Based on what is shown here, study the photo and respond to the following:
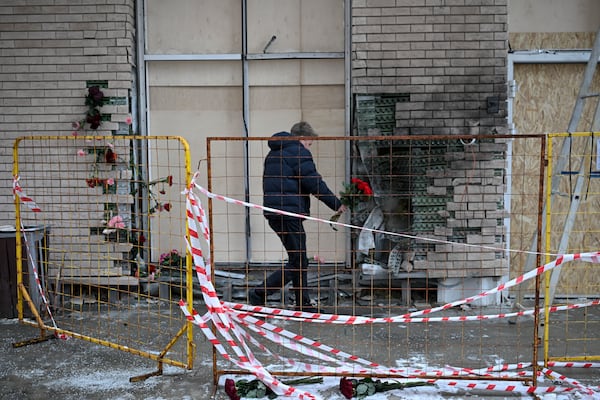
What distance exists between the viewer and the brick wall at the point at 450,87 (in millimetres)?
6191

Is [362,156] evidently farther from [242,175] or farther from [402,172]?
[242,175]

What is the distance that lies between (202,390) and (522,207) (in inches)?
157

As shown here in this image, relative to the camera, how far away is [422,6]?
620 cm

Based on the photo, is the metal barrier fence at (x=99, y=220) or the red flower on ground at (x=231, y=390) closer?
the red flower on ground at (x=231, y=390)

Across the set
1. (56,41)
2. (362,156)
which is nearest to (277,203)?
(362,156)

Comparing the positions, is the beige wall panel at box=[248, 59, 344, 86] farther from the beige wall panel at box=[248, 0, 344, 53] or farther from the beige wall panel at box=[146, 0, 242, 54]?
the beige wall panel at box=[146, 0, 242, 54]

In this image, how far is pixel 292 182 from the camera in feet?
18.8

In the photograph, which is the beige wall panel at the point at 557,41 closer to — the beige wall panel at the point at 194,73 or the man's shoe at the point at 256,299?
the beige wall panel at the point at 194,73

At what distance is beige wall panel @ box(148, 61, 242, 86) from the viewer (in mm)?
6695

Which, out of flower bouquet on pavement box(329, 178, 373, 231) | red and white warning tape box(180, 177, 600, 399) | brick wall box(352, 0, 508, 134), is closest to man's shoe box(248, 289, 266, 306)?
flower bouquet on pavement box(329, 178, 373, 231)

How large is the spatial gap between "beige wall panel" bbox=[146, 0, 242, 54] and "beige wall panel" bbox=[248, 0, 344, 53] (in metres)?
0.20

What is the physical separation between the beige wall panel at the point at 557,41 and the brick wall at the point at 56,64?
4.20 metres

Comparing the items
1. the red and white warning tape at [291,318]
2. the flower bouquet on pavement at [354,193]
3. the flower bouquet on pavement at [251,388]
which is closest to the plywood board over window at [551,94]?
the flower bouquet on pavement at [354,193]

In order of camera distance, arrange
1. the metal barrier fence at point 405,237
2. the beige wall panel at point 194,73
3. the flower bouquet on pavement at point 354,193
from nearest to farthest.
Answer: the metal barrier fence at point 405,237
the flower bouquet on pavement at point 354,193
the beige wall panel at point 194,73
